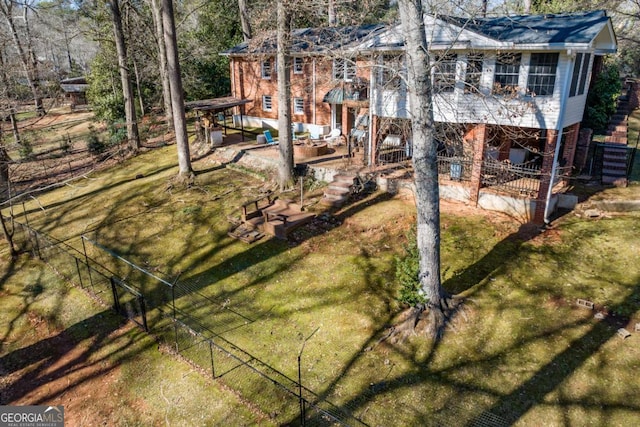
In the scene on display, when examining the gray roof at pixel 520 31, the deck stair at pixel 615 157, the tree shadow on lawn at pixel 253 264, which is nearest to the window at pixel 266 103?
the gray roof at pixel 520 31

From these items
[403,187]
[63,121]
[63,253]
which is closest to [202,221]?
[63,253]

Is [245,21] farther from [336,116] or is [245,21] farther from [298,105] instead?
[336,116]

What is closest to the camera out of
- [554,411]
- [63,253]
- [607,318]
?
[554,411]

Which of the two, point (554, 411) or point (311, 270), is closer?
point (554, 411)

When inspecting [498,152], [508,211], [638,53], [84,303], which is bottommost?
[84,303]

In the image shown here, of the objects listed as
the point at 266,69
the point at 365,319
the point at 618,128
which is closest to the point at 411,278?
the point at 365,319

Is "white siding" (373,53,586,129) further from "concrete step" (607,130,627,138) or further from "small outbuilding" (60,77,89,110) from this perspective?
"small outbuilding" (60,77,89,110)

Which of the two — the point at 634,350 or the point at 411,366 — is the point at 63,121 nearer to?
the point at 411,366

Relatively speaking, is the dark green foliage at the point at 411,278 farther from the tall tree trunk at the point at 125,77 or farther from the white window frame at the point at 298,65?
the tall tree trunk at the point at 125,77
